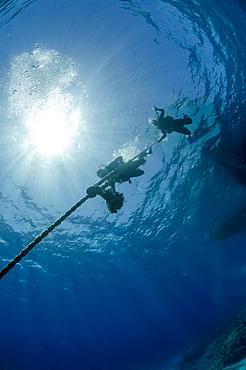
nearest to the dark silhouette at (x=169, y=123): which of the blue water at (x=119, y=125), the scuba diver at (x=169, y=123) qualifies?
the scuba diver at (x=169, y=123)

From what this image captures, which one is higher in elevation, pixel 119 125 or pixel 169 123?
pixel 119 125

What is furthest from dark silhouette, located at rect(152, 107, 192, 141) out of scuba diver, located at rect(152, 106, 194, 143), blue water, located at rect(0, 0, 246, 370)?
blue water, located at rect(0, 0, 246, 370)

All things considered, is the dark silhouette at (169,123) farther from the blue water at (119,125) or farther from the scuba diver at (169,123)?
the blue water at (119,125)

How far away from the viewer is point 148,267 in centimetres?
3058

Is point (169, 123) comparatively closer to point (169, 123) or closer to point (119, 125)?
point (169, 123)

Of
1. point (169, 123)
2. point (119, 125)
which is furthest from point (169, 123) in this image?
point (119, 125)

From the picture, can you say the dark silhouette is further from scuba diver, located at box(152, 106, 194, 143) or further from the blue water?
the blue water

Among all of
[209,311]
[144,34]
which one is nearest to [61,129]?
[144,34]

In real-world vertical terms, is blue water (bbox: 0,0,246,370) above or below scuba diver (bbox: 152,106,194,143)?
above

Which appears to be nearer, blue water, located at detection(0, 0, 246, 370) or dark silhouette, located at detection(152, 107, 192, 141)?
dark silhouette, located at detection(152, 107, 192, 141)

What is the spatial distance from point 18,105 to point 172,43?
8.78 metres

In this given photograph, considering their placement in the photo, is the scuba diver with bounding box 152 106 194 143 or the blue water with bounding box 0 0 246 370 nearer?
the scuba diver with bounding box 152 106 194 143

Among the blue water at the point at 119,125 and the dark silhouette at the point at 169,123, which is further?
the blue water at the point at 119,125

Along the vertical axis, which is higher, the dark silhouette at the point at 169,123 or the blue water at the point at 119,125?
the blue water at the point at 119,125
